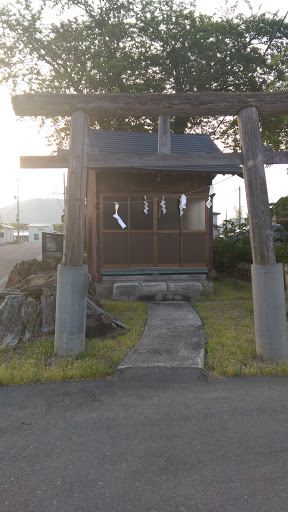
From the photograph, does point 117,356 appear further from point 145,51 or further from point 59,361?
point 145,51

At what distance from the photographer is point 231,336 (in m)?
6.74

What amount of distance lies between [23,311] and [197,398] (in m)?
3.77

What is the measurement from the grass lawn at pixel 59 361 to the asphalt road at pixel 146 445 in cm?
23

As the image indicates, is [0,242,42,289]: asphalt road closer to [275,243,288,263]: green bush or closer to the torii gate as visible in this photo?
the torii gate

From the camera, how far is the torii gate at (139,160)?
18.9ft

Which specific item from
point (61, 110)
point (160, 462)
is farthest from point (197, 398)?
point (61, 110)

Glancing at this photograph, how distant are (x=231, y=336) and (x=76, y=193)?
3710 millimetres

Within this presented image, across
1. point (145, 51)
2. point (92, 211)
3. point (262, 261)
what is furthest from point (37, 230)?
point (262, 261)

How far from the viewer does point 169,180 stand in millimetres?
11453

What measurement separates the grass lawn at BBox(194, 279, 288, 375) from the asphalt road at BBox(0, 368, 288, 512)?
300mm

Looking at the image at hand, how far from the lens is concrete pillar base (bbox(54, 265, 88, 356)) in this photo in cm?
577

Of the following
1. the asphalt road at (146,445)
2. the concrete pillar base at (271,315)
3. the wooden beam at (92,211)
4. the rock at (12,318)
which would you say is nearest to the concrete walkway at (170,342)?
the asphalt road at (146,445)

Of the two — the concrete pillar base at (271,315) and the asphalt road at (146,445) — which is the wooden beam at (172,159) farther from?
the asphalt road at (146,445)

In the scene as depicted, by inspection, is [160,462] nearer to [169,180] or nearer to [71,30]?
[169,180]
